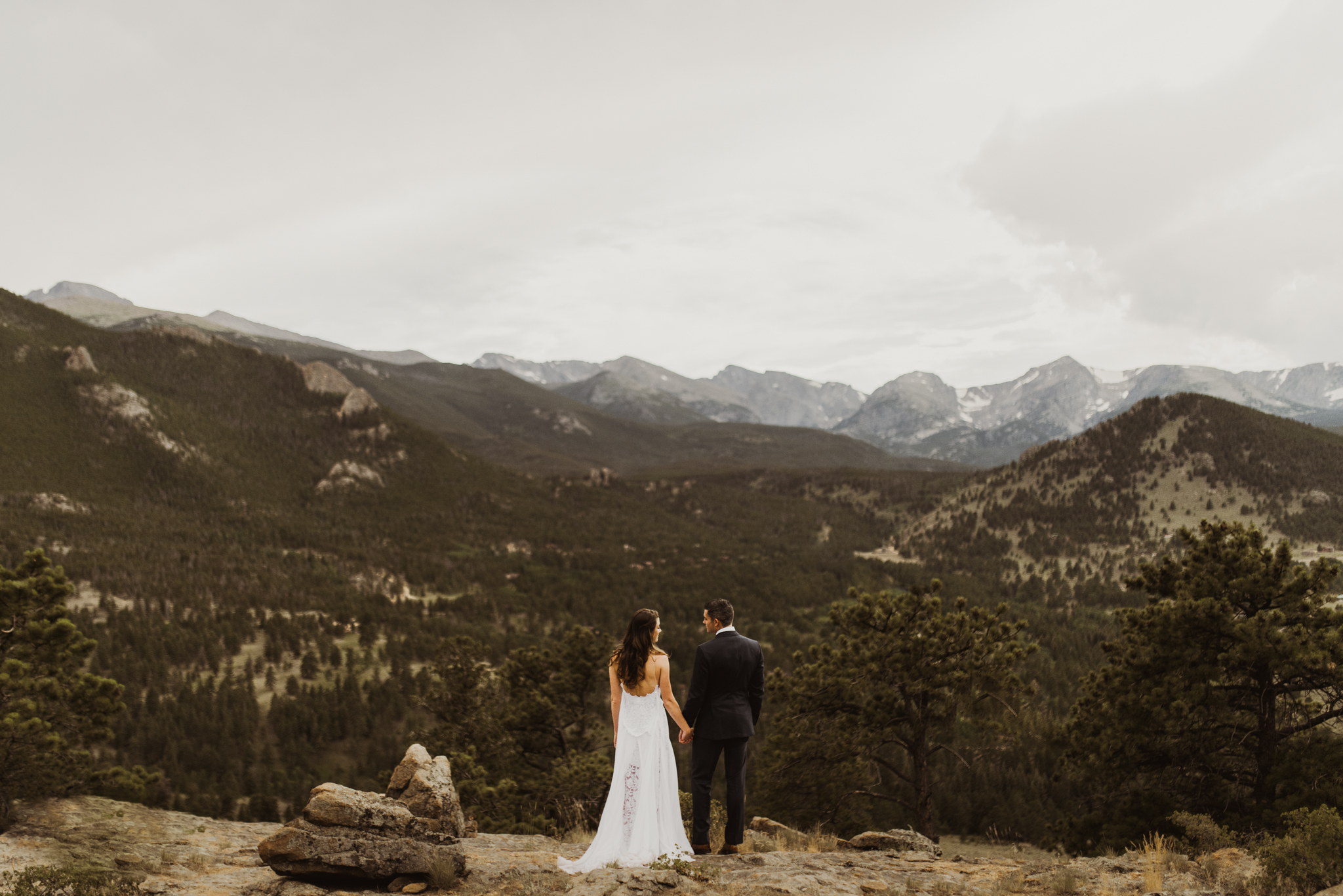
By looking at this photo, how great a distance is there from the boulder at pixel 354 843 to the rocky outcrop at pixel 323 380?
525 ft

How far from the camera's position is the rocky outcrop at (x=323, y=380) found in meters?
151

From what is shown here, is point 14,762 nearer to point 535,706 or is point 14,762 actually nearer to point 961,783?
point 535,706

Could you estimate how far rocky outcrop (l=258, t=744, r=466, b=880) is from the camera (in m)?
7.77

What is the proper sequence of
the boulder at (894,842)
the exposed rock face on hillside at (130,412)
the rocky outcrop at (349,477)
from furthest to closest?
the rocky outcrop at (349,477) → the exposed rock face on hillside at (130,412) → the boulder at (894,842)

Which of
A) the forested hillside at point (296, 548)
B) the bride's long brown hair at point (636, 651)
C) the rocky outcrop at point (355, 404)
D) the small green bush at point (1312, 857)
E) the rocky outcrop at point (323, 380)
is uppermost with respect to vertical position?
the rocky outcrop at point (323, 380)

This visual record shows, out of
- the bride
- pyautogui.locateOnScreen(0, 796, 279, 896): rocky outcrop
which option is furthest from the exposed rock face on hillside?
the bride

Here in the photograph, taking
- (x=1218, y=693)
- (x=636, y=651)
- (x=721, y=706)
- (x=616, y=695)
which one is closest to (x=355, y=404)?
(x=616, y=695)

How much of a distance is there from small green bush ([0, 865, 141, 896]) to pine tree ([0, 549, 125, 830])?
6.01 metres

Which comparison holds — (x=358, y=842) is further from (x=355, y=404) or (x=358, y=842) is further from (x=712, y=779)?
(x=355, y=404)

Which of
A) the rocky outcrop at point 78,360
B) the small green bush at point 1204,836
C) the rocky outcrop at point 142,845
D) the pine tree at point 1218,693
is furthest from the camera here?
the rocky outcrop at point 78,360

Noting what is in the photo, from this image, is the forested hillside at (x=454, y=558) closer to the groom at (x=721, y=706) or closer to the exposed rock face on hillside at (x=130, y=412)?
the exposed rock face on hillside at (x=130, y=412)

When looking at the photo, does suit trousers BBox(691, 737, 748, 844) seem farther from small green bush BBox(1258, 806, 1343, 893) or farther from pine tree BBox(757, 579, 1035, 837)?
pine tree BBox(757, 579, 1035, 837)

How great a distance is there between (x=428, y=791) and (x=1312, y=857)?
1079 centimetres

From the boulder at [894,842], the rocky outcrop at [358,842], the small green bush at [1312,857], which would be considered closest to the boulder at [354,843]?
the rocky outcrop at [358,842]
